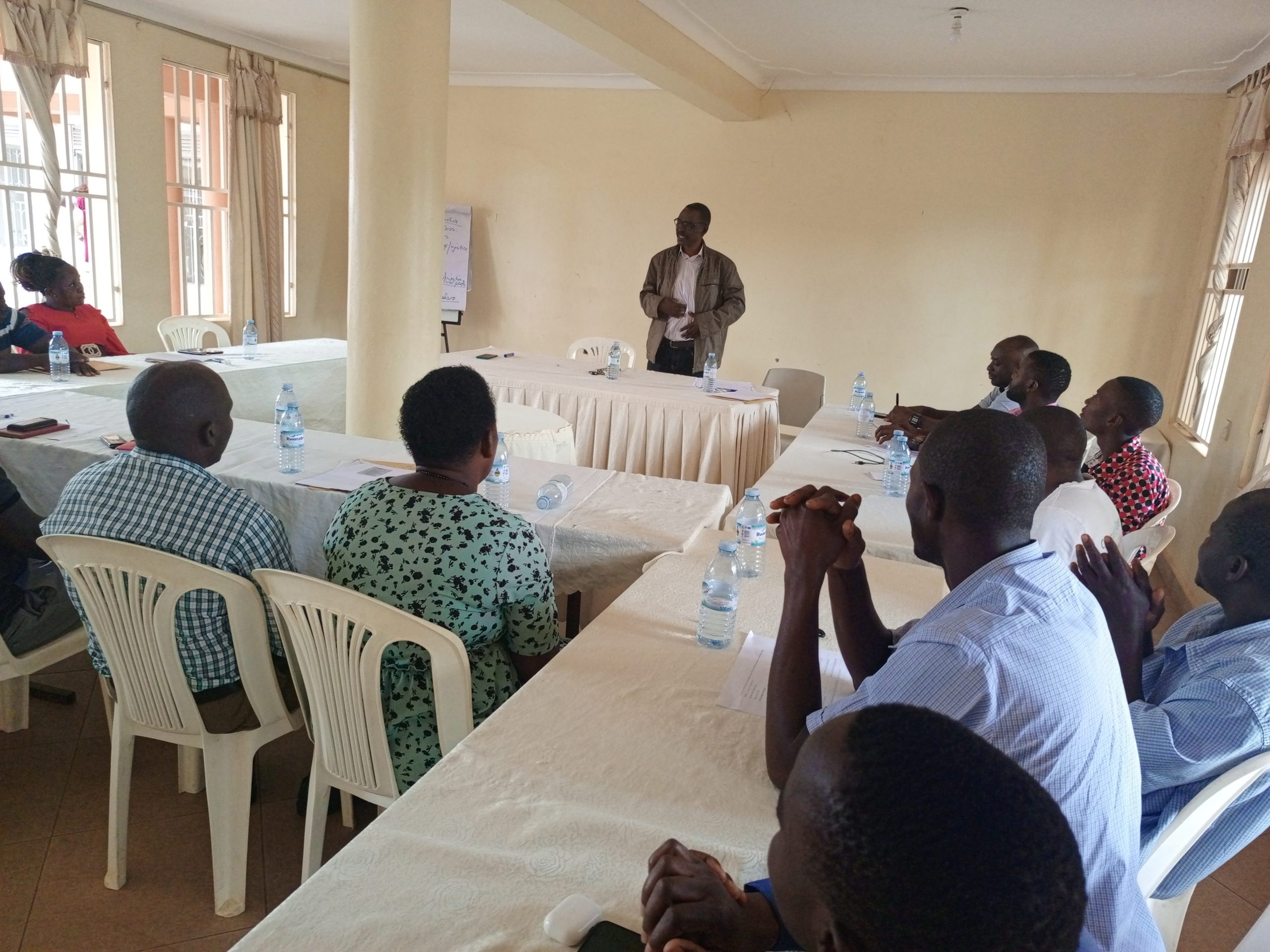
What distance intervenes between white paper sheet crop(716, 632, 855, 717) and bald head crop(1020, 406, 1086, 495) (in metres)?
0.94

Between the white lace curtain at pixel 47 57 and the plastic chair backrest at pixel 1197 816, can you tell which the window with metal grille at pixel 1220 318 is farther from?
the white lace curtain at pixel 47 57

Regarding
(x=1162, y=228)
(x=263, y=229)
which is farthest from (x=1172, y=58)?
(x=263, y=229)

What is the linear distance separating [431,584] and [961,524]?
3.25ft

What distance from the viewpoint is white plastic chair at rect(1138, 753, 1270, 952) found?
1229 mm

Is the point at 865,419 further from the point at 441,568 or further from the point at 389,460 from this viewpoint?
the point at 441,568

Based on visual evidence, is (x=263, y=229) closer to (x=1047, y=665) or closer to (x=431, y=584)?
(x=431, y=584)

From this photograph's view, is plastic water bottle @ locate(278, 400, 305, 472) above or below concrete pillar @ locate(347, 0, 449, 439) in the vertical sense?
below

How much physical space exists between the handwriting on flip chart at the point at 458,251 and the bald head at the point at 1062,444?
628 cm

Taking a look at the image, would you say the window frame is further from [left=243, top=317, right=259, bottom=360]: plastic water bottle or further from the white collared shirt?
the white collared shirt

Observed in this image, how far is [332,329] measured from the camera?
27.1 ft

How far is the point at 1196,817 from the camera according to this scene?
1.26 m

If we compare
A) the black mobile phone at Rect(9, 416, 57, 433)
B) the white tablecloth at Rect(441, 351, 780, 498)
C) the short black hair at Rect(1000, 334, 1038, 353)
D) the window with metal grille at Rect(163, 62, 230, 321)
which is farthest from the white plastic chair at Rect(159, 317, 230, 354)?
the short black hair at Rect(1000, 334, 1038, 353)

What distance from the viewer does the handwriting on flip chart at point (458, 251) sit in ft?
25.3

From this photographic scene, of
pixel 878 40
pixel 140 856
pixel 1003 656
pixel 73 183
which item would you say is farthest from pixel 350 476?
pixel 73 183
